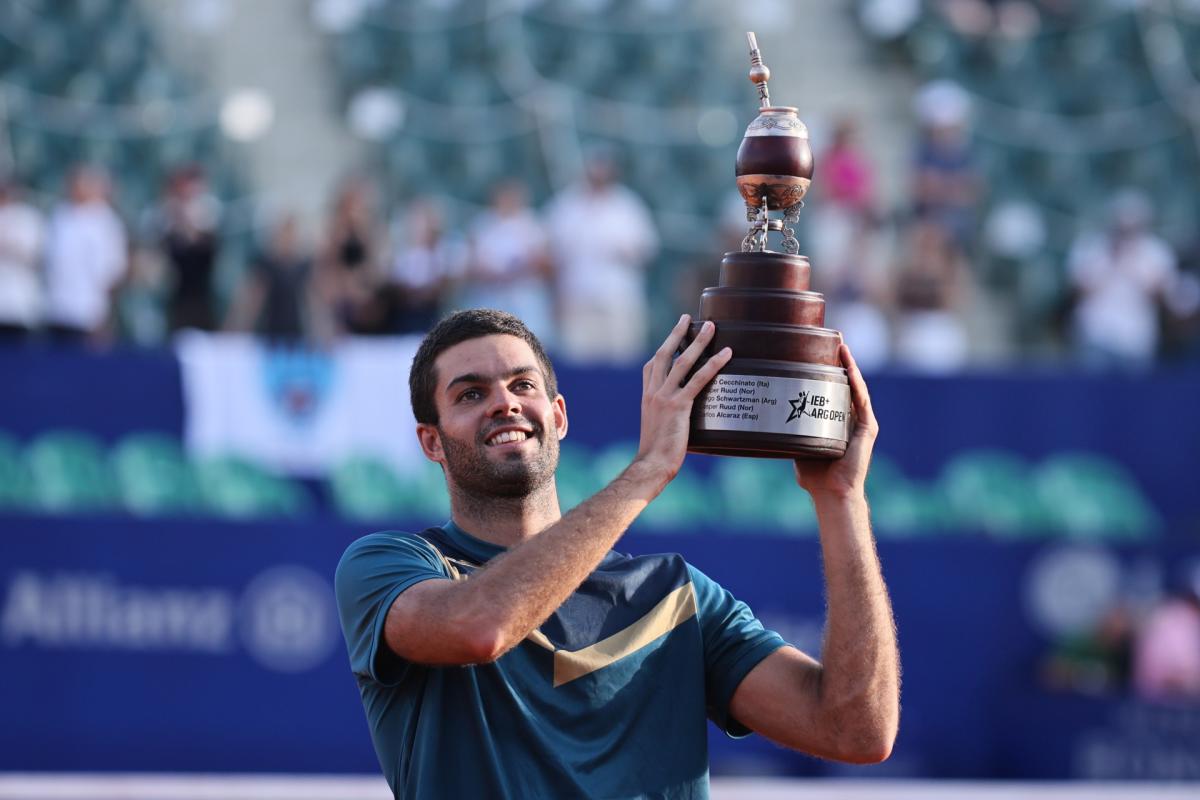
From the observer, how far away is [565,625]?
3354 mm

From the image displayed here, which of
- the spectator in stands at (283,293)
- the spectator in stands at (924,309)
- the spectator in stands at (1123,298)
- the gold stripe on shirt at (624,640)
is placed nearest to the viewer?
the gold stripe on shirt at (624,640)

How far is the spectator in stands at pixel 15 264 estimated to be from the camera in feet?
33.6

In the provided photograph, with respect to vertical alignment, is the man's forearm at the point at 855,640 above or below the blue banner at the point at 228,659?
above

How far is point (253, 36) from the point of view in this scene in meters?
14.5

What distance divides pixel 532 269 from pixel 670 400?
7828mm

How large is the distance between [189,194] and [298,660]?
9.75 feet

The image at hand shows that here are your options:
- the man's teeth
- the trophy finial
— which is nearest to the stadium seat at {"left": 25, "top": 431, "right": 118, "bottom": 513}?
the man's teeth

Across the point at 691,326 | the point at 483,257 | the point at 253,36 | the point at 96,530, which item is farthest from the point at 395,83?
the point at 691,326

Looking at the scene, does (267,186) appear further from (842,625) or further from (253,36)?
(842,625)

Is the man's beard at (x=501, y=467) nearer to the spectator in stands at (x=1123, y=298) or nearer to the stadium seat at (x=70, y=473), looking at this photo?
the stadium seat at (x=70, y=473)

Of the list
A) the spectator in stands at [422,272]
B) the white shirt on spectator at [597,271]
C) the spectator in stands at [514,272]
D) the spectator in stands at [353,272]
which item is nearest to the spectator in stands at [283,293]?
the spectator in stands at [353,272]

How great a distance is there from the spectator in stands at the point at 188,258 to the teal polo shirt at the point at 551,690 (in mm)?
7597

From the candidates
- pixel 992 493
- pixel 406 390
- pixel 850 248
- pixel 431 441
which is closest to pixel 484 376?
pixel 431 441

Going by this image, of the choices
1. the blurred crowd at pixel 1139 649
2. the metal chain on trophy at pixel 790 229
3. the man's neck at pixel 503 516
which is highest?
the metal chain on trophy at pixel 790 229
